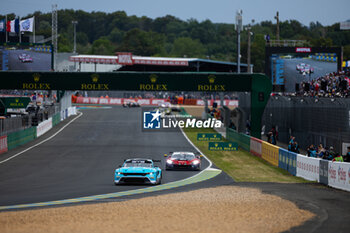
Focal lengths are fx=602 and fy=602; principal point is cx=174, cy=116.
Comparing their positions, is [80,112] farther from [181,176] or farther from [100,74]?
[181,176]

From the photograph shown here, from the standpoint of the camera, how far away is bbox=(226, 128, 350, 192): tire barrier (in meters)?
22.1

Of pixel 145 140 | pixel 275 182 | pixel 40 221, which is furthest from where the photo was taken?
pixel 145 140

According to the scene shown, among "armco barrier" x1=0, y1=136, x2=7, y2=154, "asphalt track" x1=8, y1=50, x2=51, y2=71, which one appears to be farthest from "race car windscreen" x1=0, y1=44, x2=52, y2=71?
"armco barrier" x1=0, y1=136, x2=7, y2=154

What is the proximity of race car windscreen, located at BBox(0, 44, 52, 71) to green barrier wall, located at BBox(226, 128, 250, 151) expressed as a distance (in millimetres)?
24113

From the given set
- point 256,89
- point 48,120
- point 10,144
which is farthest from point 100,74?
point 48,120

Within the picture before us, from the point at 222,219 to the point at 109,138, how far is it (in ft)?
115

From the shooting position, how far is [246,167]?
104ft

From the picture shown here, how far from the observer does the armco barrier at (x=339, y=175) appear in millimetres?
21562

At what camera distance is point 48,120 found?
5750cm

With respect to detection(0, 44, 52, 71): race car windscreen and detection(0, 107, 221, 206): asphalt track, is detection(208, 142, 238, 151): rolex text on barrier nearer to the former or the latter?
detection(0, 107, 221, 206): asphalt track

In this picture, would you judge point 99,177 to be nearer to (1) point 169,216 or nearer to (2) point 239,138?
(1) point 169,216

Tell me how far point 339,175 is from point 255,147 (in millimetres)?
16186

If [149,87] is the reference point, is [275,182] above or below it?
below

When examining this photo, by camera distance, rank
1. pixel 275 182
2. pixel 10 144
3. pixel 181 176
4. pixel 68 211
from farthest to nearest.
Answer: pixel 10 144, pixel 181 176, pixel 275 182, pixel 68 211
